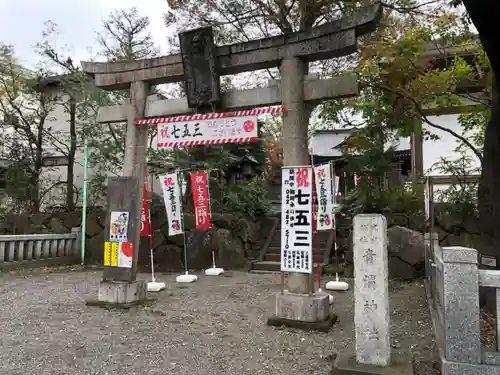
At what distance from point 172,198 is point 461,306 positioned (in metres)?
7.26

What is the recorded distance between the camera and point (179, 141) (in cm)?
706

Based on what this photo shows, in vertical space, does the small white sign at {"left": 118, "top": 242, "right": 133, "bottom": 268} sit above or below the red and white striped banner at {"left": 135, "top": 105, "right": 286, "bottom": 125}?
below

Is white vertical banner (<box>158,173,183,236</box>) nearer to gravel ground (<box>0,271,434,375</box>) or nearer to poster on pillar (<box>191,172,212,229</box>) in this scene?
poster on pillar (<box>191,172,212,229</box>)

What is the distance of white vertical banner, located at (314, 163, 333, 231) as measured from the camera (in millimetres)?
9031

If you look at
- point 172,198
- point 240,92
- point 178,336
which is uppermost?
point 240,92

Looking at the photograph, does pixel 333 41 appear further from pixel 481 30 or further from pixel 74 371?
pixel 74 371

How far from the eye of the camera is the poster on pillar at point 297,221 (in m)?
5.86

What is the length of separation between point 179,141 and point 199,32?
1.87 m

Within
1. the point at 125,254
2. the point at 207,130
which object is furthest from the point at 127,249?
the point at 207,130

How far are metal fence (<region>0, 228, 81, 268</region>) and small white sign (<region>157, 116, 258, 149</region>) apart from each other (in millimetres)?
6572

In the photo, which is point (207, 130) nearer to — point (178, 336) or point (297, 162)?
point (297, 162)

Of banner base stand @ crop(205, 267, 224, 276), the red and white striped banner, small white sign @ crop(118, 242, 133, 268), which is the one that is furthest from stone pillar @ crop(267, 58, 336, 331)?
banner base stand @ crop(205, 267, 224, 276)

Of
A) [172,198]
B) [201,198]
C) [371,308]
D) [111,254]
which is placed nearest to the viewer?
[371,308]

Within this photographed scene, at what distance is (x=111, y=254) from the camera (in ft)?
23.3
